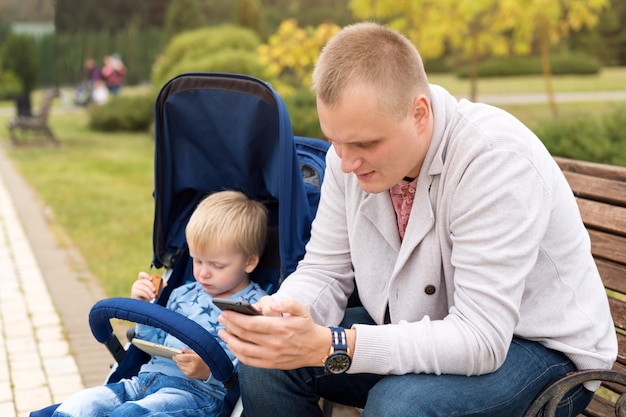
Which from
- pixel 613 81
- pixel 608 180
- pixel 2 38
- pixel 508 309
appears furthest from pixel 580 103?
pixel 2 38

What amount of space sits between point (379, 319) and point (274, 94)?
39.2 inches

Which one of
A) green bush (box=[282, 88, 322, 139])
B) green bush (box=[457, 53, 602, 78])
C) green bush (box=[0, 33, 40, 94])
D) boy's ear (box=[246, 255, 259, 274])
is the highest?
boy's ear (box=[246, 255, 259, 274])

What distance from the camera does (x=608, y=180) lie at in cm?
306

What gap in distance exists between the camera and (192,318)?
10.3ft

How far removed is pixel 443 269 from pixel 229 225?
109 cm

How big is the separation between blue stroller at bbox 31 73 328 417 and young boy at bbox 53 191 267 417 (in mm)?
122

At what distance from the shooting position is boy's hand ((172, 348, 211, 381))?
2799 millimetres

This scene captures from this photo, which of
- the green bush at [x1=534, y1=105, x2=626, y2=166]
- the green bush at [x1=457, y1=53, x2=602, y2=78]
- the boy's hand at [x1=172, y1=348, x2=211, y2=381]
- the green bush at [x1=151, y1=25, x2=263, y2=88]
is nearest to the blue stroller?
the boy's hand at [x1=172, y1=348, x2=211, y2=381]

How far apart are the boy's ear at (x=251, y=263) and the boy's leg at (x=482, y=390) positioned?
3.97 ft

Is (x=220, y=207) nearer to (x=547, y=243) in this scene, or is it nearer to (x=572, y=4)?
(x=547, y=243)

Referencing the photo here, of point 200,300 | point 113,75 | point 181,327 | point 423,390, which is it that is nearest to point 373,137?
point 423,390

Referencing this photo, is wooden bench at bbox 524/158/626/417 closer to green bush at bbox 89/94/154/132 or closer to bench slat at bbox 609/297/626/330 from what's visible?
bench slat at bbox 609/297/626/330

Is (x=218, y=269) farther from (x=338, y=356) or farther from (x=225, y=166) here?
(x=338, y=356)

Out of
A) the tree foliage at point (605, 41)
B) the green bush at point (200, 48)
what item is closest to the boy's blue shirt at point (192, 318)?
the green bush at point (200, 48)
